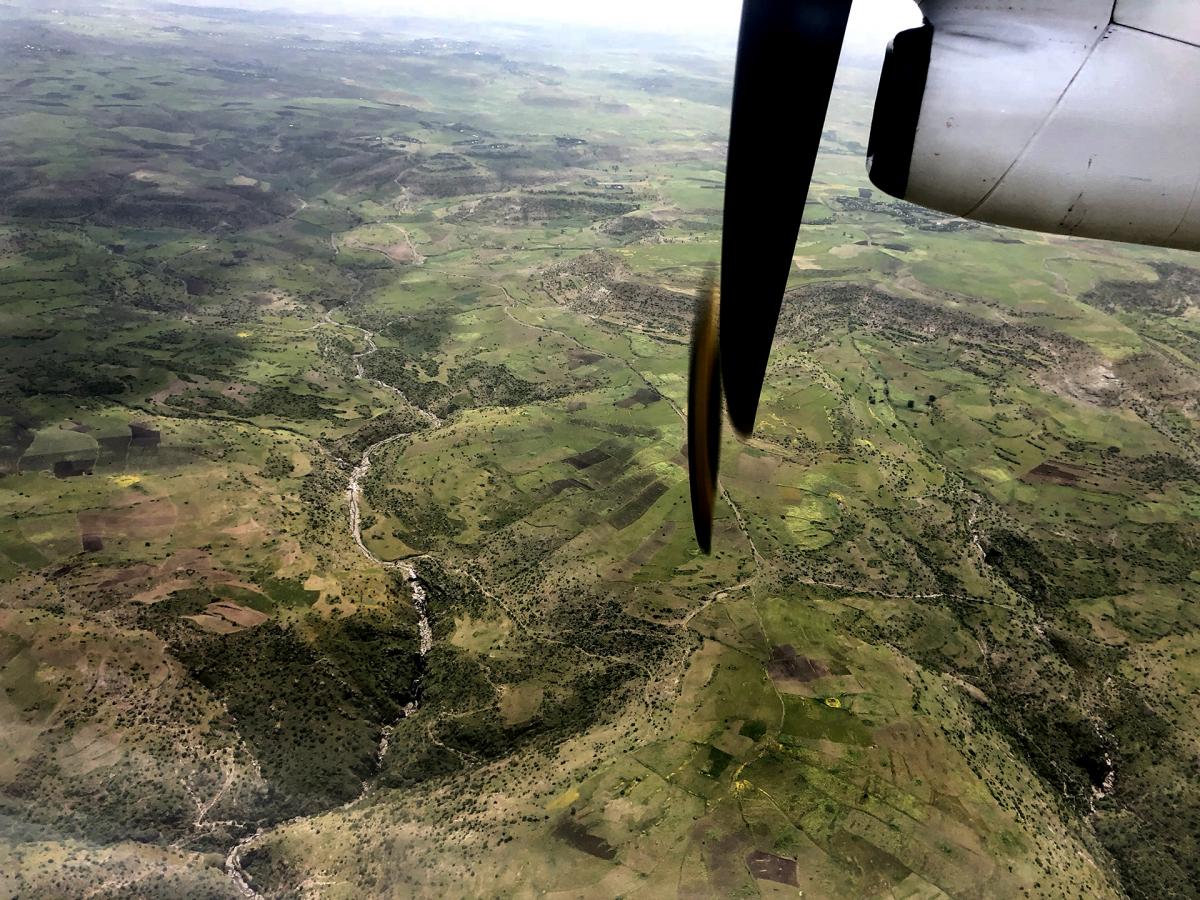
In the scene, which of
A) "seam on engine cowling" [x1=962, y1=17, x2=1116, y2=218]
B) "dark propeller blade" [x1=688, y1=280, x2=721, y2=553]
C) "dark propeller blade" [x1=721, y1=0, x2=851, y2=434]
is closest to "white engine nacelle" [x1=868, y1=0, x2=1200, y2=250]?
"seam on engine cowling" [x1=962, y1=17, x2=1116, y2=218]

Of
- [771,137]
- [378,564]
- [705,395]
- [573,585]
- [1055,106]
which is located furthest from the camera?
[378,564]

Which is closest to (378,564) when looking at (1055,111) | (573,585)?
(573,585)

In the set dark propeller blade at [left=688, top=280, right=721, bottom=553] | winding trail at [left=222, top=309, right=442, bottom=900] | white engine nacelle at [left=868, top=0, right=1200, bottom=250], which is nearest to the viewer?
white engine nacelle at [left=868, top=0, right=1200, bottom=250]

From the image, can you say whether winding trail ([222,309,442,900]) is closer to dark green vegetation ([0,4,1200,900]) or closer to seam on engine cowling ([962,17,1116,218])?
dark green vegetation ([0,4,1200,900])

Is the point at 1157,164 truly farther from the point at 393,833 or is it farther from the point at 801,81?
the point at 393,833

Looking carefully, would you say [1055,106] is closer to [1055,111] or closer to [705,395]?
[1055,111]

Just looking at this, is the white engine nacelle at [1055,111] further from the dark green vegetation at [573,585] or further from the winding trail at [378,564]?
the winding trail at [378,564]
